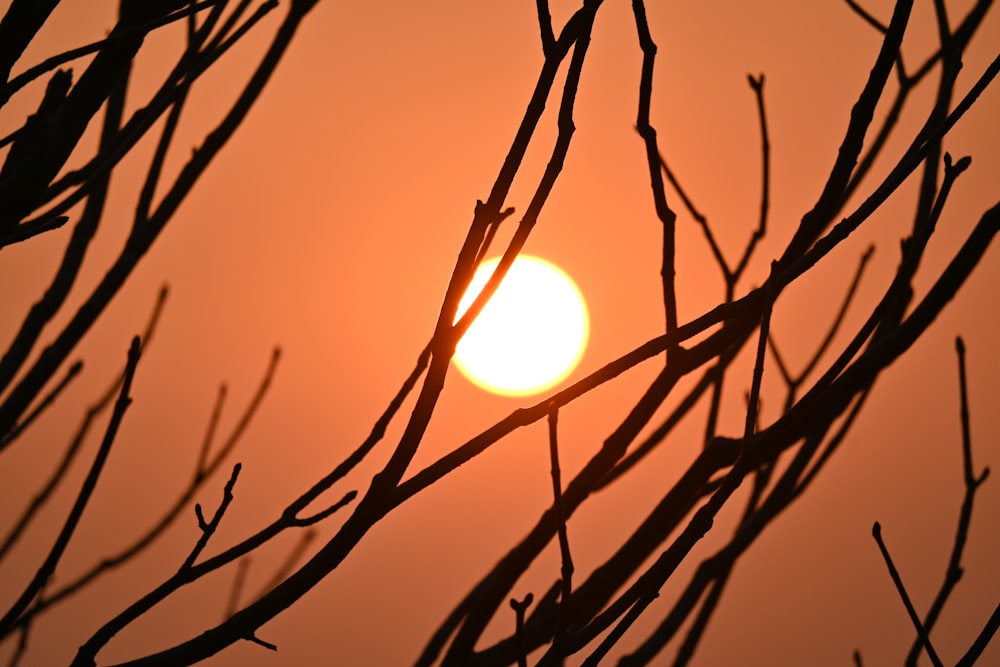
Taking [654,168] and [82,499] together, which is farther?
[654,168]

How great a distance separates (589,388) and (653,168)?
0.42 m

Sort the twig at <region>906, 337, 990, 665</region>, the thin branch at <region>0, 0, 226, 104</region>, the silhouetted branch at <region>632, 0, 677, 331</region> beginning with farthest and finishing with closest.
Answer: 1. the twig at <region>906, 337, 990, 665</region>
2. the silhouetted branch at <region>632, 0, 677, 331</region>
3. the thin branch at <region>0, 0, 226, 104</region>

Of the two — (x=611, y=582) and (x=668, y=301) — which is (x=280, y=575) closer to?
(x=611, y=582)

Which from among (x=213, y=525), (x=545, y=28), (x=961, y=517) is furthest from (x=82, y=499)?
(x=961, y=517)

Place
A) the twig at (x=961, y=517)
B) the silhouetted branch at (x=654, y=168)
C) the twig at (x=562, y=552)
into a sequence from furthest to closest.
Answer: the twig at (x=961, y=517) → the silhouetted branch at (x=654, y=168) → the twig at (x=562, y=552)

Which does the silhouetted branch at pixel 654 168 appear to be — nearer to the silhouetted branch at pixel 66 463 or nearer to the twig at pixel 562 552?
the twig at pixel 562 552

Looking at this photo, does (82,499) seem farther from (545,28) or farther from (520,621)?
(545,28)

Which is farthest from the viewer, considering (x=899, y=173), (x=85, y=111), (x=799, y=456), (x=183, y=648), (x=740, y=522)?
(x=740, y=522)

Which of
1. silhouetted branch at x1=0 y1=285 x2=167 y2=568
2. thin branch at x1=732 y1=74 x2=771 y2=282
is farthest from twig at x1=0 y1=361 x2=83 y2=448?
thin branch at x1=732 y1=74 x2=771 y2=282

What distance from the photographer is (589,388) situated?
1.04 meters

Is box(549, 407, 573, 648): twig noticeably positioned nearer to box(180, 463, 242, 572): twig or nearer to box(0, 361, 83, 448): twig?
box(180, 463, 242, 572): twig

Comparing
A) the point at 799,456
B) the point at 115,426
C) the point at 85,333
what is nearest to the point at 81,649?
the point at 115,426

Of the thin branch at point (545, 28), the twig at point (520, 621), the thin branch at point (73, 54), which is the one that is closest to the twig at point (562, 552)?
the twig at point (520, 621)

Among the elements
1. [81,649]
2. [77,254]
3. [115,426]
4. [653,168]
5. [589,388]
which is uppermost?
[653,168]
